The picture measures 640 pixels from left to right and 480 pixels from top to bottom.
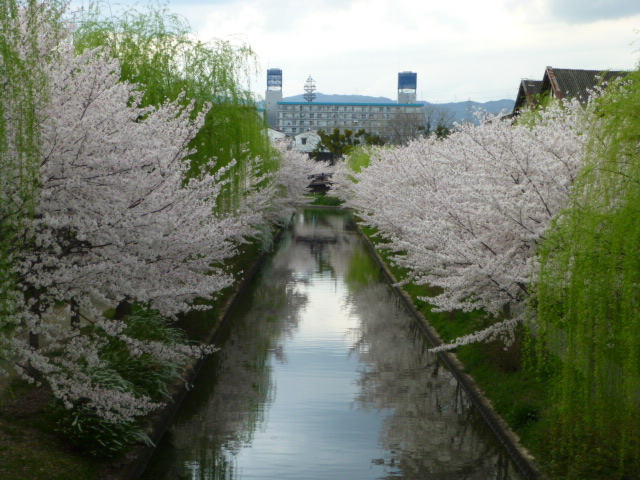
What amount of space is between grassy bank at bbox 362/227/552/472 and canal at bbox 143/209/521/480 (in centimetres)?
55

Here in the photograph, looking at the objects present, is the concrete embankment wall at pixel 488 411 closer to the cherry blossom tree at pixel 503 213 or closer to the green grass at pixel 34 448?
the cherry blossom tree at pixel 503 213

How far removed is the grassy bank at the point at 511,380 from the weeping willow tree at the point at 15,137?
6.87 meters

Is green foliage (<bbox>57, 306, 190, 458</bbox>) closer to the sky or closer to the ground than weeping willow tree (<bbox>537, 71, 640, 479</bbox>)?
closer to the ground

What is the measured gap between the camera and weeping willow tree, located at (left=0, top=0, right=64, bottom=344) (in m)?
8.55

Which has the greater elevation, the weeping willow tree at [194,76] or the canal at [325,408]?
the weeping willow tree at [194,76]

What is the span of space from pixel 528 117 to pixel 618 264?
15294 millimetres

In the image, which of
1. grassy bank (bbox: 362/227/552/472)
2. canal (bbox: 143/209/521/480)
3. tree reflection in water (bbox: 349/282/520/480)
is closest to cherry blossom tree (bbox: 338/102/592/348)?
grassy bank (bbox: 362/227/552/472)

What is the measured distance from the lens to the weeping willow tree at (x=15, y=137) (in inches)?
337

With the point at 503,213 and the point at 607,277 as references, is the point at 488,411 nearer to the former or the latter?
the point at 503,213

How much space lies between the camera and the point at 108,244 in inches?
442

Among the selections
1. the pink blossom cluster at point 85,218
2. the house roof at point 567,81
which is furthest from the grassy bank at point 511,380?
the house roof at point 567,81

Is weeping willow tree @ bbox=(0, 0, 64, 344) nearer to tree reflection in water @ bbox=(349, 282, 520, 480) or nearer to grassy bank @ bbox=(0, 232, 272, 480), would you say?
grassy bank @ bbox=(0, 232, 272, 480)

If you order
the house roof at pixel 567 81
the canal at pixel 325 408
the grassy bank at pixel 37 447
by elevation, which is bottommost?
the canal at pixel 325 408

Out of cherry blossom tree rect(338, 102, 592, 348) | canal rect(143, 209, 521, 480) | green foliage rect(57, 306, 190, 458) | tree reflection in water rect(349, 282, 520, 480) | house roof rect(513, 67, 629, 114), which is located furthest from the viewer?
house roof rect(513, 67, 629, 114)
